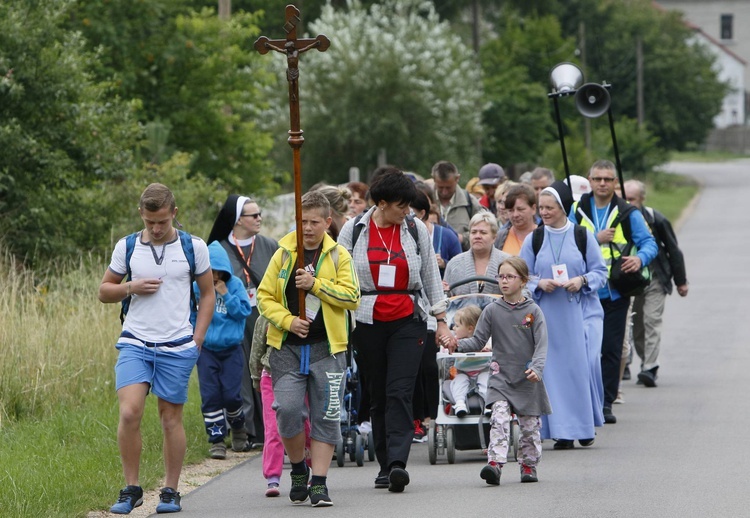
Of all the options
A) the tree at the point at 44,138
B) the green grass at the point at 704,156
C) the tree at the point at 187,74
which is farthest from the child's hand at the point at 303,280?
the green grass at the point at 704,156

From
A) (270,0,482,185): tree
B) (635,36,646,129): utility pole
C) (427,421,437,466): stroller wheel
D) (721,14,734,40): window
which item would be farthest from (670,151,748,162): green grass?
(427,421,437,466): stroller wheel

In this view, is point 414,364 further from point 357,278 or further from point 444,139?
point 444,139

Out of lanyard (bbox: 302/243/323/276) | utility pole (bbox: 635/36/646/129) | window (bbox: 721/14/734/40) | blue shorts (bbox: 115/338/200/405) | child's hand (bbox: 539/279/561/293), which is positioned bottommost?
blue shorts (bbox: 115/338/200/405)

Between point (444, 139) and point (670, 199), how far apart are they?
1366cm

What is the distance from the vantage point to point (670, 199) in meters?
51.0

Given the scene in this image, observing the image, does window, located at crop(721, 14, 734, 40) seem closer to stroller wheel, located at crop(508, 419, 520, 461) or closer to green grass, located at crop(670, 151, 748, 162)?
green grass, located at crop(670, 151, 748, 162)

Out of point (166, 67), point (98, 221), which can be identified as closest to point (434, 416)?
point (98, 221)

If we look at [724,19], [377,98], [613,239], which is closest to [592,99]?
[613,239]

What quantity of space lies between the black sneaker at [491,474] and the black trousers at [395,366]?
1.63ft

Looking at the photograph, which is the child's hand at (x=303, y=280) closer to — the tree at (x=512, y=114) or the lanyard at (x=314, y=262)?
the lanyard at (x=314, y=262)

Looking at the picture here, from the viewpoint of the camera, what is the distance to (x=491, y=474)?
9.22 meters

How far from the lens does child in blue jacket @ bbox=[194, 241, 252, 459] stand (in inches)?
426

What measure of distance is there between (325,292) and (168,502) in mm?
1505

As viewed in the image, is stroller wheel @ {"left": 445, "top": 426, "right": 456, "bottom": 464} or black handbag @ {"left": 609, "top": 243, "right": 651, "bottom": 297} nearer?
stroller wheel @ {"left": 445, "top": 426, "right": 456, "bottom": 464}
